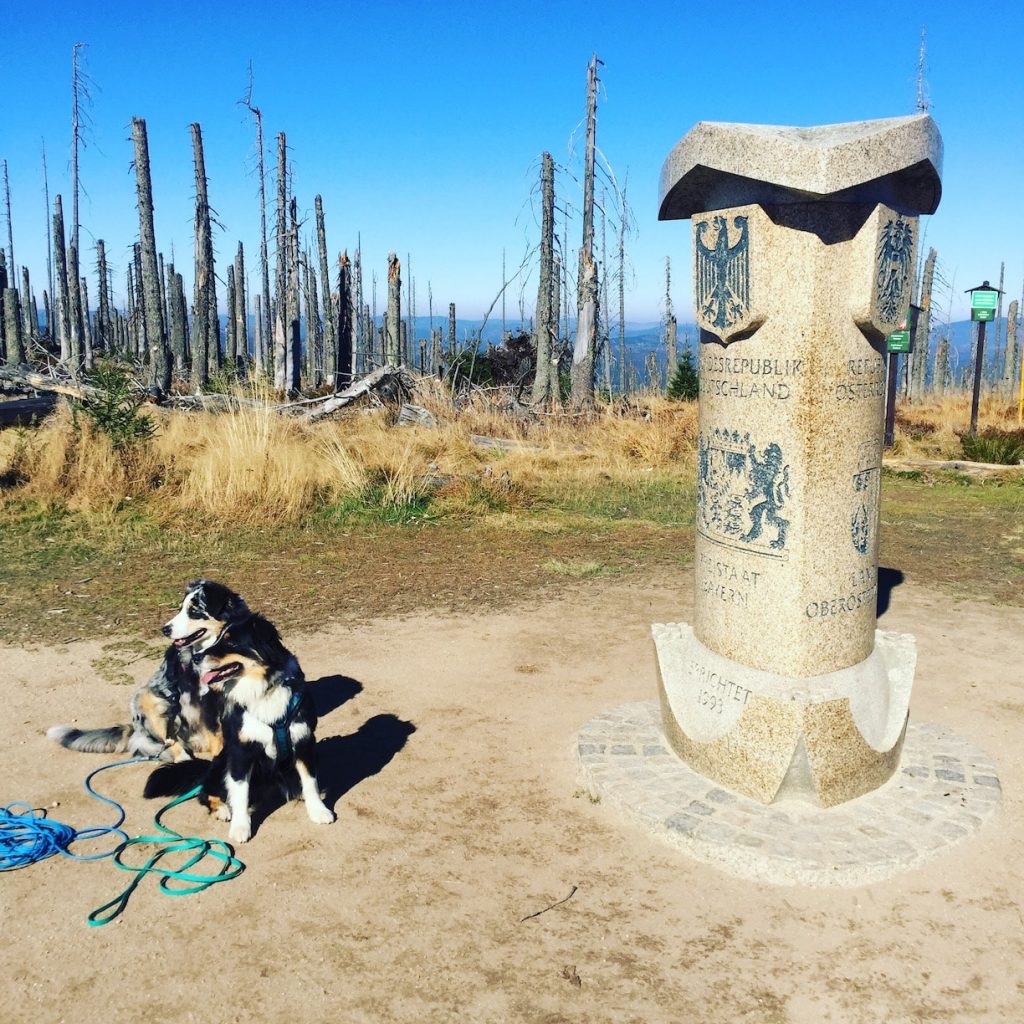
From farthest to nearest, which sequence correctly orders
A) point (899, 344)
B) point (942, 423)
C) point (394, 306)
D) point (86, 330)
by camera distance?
point (86, 330) → point (394, 306) → point (942, 423) → point (899, 344)

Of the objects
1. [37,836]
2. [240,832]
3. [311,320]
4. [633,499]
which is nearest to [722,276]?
[240,832]

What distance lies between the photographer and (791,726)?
395 cm

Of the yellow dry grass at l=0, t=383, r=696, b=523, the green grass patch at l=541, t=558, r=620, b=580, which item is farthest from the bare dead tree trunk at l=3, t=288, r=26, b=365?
the green grass patch at l=541, t=558, r=620, b=580

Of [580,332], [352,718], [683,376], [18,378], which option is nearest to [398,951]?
[352,718]

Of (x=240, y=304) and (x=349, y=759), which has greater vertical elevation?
(x=240, y=304)

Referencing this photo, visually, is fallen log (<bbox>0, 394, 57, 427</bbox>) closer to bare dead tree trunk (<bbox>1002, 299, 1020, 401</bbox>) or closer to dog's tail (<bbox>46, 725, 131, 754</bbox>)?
dog's tail (<bbox>46, 725, 131, 754</bbox>)

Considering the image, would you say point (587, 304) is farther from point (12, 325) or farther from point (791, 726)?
point (12, 325)

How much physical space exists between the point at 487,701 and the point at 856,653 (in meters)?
2.16

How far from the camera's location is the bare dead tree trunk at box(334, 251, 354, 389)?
25.2 metres

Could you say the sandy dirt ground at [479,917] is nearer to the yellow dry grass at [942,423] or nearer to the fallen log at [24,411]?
the fallen log at [24,411]

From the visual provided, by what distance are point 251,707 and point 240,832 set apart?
0.52 m

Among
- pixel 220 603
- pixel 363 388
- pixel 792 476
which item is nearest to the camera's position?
pixel 792 476

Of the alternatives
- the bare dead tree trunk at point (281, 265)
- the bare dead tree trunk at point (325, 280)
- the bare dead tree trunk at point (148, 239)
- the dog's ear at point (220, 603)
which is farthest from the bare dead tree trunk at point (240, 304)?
the dog's ear at point (220, 603)

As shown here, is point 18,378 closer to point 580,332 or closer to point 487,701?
point 580,332
